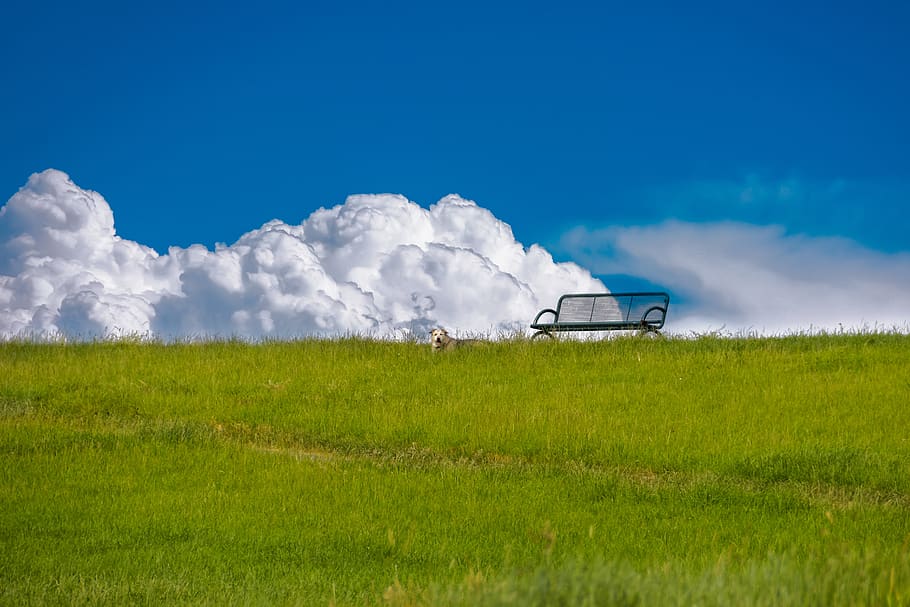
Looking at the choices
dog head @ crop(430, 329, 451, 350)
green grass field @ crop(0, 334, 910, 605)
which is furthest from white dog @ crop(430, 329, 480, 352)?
green grass field @ crop(0, 334, 910, 605)

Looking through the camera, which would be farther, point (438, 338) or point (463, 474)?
point (438, 338)

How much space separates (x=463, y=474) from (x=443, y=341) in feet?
26.2

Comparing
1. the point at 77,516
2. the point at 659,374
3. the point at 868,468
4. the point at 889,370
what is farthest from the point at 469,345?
Answer: the point at 77,516

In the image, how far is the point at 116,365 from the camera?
1909 centimetres

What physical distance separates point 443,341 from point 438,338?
0.13 m

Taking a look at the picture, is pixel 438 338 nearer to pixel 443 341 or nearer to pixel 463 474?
pixel 443 341

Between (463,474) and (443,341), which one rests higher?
(443,341)

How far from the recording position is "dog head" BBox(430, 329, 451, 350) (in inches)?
748

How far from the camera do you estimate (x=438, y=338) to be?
62.4ft

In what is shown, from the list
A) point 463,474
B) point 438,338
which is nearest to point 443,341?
point 438,338

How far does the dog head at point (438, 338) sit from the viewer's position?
19000mm

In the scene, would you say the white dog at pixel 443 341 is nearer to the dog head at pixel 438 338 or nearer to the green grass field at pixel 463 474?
the dog head at pixel 438 338

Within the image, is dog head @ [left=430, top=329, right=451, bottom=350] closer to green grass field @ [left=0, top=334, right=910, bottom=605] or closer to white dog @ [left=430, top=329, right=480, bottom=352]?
white dog @ [left=430, top=329, right=480, bottom=352]

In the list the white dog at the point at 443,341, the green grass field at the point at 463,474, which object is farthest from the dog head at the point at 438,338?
the green grass field at the point at 463,474
